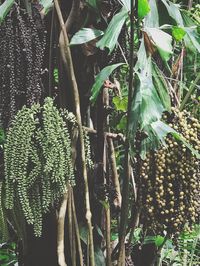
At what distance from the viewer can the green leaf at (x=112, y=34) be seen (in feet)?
4.70

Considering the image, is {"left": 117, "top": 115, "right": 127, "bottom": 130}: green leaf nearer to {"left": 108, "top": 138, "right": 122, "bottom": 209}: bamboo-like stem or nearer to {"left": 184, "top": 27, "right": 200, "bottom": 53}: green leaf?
{"left": 108, "top": 138, "right": 122, "bottom": 209}: bamboo-like stem

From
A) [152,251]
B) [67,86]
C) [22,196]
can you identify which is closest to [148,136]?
[67,86]

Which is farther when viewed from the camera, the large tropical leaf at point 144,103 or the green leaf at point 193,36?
the green leaf at point 193,36

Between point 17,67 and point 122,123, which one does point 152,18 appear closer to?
→ point 122,123

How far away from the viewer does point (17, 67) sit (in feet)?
4.59

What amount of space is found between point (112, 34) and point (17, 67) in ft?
0.94

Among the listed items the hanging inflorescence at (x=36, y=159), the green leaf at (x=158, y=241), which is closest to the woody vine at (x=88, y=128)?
the hanging inflorescence at (x=36, y=159)

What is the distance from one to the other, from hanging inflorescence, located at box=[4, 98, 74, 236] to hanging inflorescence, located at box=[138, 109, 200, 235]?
1.06 ft

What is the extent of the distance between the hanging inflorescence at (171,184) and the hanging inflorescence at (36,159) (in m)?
0.32

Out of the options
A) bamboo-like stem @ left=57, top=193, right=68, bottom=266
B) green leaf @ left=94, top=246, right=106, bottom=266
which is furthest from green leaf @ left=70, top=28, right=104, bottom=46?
green leaf @ left=94, top=246, right=106, bottom=266

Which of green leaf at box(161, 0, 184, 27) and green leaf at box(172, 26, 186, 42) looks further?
green leaf at box(161, 0, 184, 27)

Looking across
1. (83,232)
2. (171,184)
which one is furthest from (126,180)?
(83,232)

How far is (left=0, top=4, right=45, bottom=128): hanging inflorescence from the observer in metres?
1.39

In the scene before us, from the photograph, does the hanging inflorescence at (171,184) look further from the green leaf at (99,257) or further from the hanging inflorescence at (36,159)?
the hanging inflorescence at (36,159)
